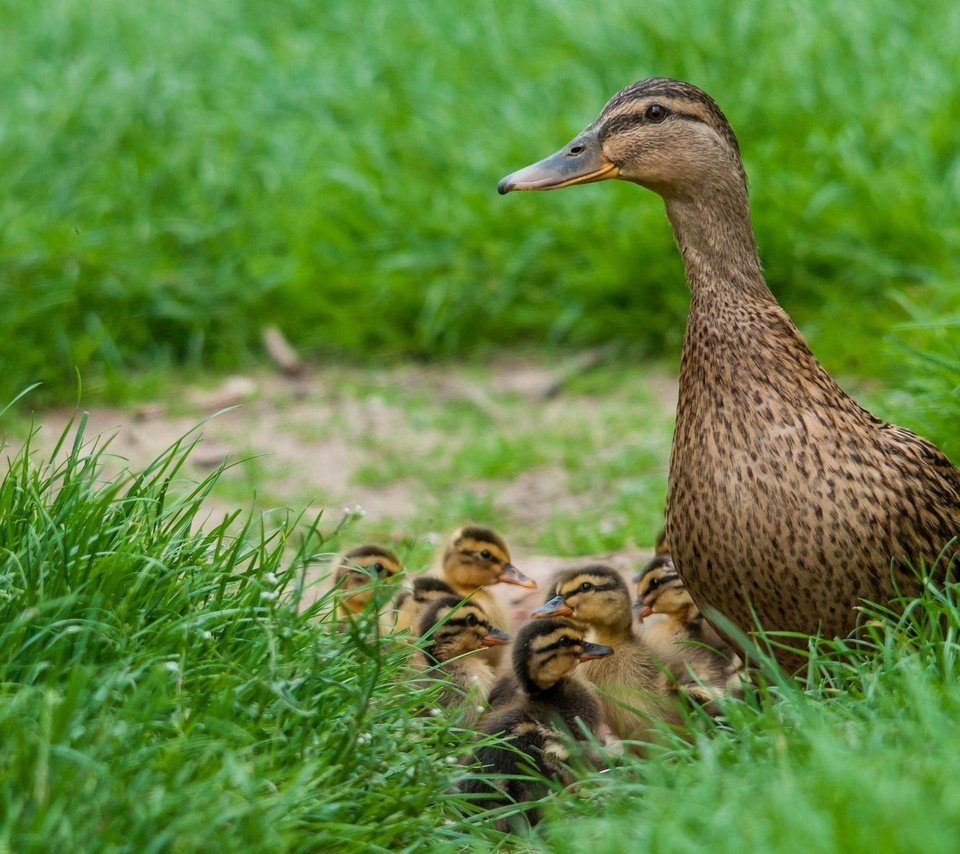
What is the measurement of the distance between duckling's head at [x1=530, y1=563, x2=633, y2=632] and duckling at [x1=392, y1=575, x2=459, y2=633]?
27 cm

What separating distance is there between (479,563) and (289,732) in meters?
1.60

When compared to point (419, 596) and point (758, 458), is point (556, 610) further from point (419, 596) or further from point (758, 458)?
point (758, 458)

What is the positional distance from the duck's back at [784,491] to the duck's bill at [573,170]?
19.1 inches

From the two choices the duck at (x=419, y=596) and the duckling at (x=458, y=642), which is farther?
the duck at (x=419, y=596)

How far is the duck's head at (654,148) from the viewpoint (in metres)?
4.02

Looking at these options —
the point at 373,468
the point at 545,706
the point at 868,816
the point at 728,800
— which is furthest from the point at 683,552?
the point at 373,468

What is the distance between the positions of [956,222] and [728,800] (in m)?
4.06

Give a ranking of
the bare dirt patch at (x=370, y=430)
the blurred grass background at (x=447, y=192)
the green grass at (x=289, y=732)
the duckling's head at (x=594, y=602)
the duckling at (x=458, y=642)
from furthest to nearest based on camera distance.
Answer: the blurred grass background at (x=447, y=192)
the bare dirt patch at (x=370, y=430)
the duckling's head at (x=594, y=602)
the duckling at (x=458, y=642)
the green grass at (x=289, y=732)

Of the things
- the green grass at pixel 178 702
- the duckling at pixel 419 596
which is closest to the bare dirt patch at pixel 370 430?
the duckling at pixel 419 596

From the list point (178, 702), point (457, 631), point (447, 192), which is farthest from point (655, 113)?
point (447, 192)

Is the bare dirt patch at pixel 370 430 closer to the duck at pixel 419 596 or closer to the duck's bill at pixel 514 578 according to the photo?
the duck's bill at pixel 514 578

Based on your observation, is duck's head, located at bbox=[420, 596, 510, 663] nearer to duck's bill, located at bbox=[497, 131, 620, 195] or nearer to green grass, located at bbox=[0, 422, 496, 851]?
green grass, located at bbox=[0, 422, 496, 851]

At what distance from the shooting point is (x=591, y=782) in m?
3.36

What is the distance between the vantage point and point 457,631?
13.7 feet
